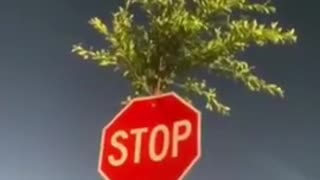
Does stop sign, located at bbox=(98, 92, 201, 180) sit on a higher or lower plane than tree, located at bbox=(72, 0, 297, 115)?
lower

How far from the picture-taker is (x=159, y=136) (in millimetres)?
2092

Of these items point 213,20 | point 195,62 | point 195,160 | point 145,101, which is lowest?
point 195,160

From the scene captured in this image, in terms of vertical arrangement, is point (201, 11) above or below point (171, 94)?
above

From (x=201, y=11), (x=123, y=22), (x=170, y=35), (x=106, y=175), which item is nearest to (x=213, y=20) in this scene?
(x=201, y=11)

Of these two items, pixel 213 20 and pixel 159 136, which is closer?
pixel 159 136

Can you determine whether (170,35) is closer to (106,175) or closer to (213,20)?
(213,20)

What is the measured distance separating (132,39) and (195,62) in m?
0.30

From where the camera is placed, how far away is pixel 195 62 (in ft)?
8.95

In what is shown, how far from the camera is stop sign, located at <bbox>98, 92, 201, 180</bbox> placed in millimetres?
2033

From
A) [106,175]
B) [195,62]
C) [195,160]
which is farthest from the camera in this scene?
[195,62]

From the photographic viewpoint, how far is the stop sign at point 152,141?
2033mm

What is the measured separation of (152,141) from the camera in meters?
2.09

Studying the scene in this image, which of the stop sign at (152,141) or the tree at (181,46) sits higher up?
the tree at (181,46)

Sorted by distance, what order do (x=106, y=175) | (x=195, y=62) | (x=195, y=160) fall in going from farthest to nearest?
(x=195, y=62), (x=106, y=175), (x=195, y=160)
